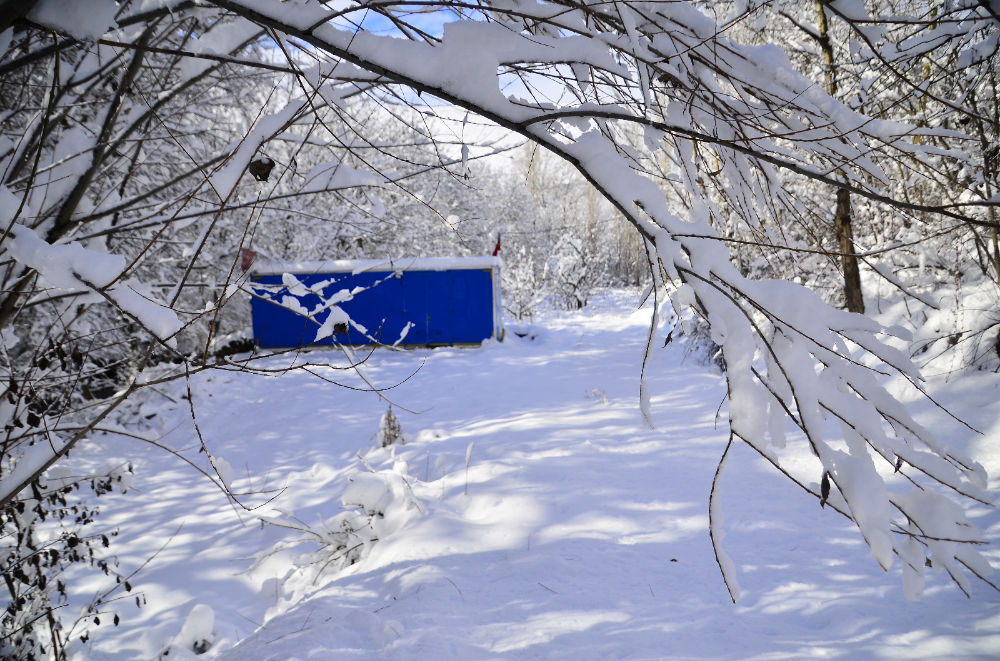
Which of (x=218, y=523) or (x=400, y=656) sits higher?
(x=400, y=656)

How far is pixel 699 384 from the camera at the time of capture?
5562mm

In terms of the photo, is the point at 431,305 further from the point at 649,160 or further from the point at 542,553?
the point at 649,160

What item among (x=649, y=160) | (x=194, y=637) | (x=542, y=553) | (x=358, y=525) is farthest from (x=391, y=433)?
(x=649, y=160)

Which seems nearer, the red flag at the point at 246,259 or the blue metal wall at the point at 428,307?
the red flag at the point at 246,259

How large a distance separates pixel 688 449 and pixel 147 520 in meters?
4.01

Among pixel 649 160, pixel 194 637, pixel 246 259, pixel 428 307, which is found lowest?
pixel 194 637

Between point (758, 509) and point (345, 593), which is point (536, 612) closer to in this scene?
point (345, 593)

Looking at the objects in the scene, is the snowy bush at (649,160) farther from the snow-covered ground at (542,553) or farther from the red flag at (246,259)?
the snow-covered ground at (542,553)

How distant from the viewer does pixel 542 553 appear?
7.83 ft

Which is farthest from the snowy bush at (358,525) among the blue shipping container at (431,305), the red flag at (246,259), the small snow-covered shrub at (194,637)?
the blue shipping container at (431,305)

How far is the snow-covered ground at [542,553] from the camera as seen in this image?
181 cm

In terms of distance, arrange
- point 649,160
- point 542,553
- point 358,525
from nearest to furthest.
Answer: point 649,160
point 542,553
point 358,525

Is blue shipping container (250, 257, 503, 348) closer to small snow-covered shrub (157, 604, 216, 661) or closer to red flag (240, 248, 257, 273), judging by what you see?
small snow-covered shrub (157, 604, 216, 661)

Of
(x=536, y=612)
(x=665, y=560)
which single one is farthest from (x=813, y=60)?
(x=536, y=612)
